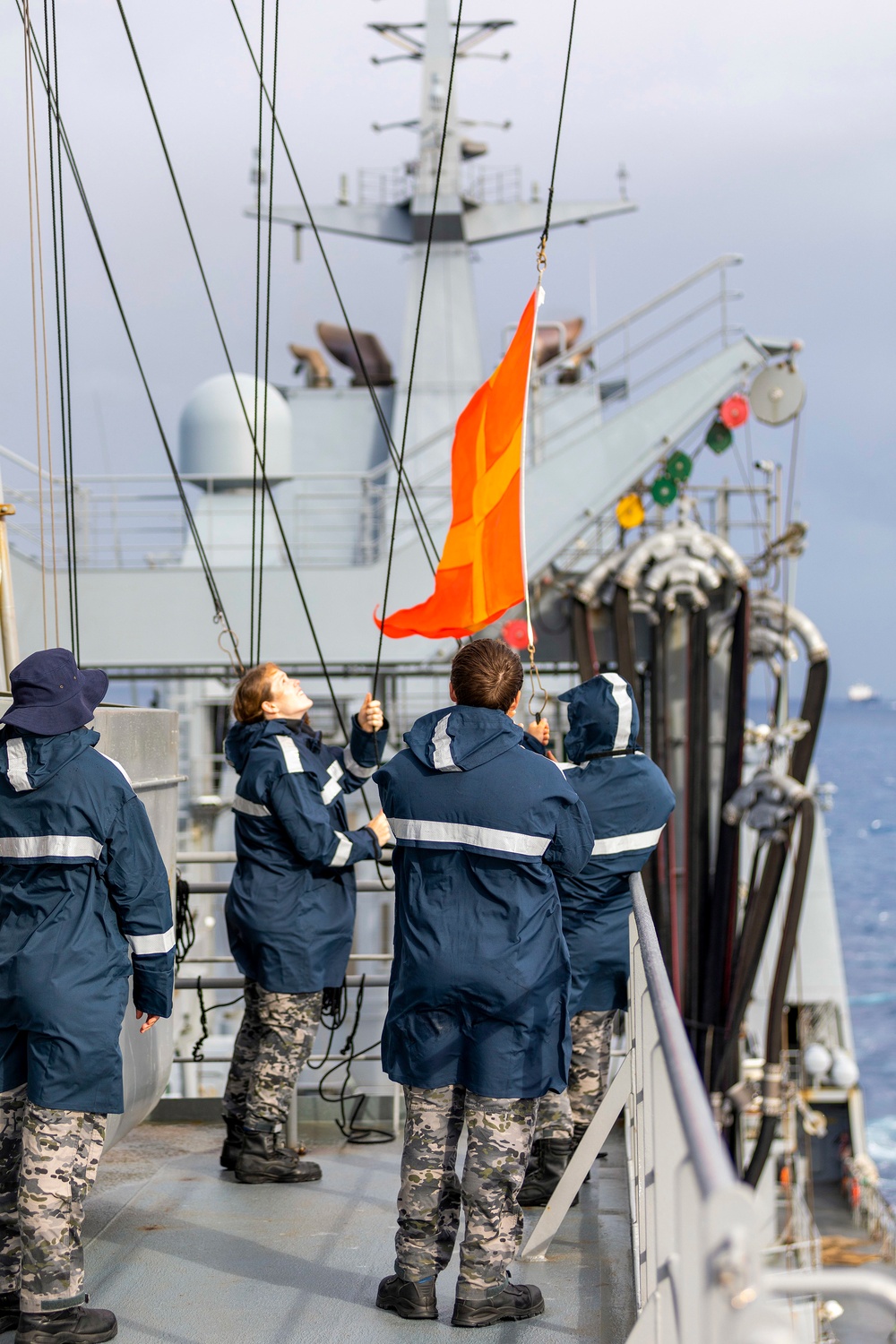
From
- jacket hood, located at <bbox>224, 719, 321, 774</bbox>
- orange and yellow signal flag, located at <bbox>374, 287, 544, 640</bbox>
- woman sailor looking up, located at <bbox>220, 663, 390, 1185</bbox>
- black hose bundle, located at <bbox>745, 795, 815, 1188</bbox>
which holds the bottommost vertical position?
black hose bundle, located at <bbox>745, 795, 815, 1188</bbox>

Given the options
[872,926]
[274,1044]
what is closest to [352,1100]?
[274,1044]

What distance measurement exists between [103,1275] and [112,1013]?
1192mm

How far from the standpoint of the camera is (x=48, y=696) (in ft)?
10.7

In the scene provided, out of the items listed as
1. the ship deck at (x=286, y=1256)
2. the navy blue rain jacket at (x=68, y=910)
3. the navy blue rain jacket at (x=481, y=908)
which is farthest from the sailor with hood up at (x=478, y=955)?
the navy blue rain jacket at (x=68, y=910)

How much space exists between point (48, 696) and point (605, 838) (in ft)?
5.94

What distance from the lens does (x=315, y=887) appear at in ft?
14.9

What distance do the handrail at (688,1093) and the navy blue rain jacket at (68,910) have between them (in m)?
1.32

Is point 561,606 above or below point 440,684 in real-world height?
above

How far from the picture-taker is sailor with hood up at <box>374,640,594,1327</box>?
3.21 metres

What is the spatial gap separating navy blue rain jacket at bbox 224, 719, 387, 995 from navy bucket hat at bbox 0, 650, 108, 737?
1.20 metres

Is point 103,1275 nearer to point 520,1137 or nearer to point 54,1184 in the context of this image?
point 54,1184

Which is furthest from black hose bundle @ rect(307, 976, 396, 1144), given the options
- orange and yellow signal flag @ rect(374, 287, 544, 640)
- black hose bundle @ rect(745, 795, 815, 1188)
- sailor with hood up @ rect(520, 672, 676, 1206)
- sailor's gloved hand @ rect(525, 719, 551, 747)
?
black hose bundle @ rect(745, 795, 815, 1188)

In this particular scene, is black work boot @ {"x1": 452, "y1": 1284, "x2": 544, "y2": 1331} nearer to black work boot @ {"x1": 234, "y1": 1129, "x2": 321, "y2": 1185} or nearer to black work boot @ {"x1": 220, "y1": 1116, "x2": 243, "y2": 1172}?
black work boot @ {"x1": 234, "y1": 1129, "x2": 321, "y2": 1185}

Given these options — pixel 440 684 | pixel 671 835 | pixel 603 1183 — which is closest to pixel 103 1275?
pixel 603 1183
